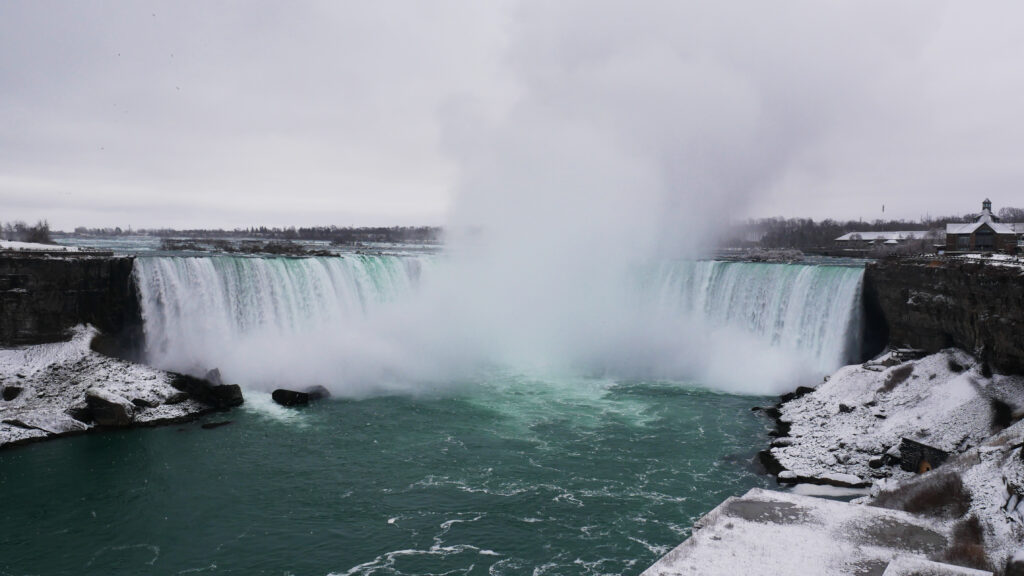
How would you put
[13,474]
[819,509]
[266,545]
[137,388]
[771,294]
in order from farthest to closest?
1. [771,294]
2. [137,388]
3. [13,474]
4. [266,545]
5. [819,509]

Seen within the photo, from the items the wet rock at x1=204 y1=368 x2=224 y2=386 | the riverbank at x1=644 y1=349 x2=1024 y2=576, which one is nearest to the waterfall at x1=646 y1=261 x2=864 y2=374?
the riverbank at x1=644 y1=349 x2=1024 y2=576

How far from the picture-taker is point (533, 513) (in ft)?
47.2

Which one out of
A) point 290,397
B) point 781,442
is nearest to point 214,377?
point 290,397

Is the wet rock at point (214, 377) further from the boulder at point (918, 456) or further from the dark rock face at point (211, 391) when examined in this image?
the boulder at point (918, 456)

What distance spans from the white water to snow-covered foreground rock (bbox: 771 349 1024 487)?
483 centimetres

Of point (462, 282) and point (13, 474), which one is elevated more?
point (462, 282)

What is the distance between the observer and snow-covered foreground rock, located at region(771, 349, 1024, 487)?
53.4 feet

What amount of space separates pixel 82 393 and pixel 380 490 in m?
12.8

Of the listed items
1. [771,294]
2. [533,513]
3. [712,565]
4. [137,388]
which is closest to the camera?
[712,565]

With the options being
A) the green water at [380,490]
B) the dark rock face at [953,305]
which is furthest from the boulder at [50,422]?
the dark rock face at [953,305]

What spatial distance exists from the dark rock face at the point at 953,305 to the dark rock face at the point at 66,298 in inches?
1151

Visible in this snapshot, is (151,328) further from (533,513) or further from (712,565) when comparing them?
(712,565)

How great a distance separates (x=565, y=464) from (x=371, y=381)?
11.5 metres

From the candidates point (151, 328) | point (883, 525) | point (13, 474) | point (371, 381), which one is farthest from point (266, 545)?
point (151, 328)
